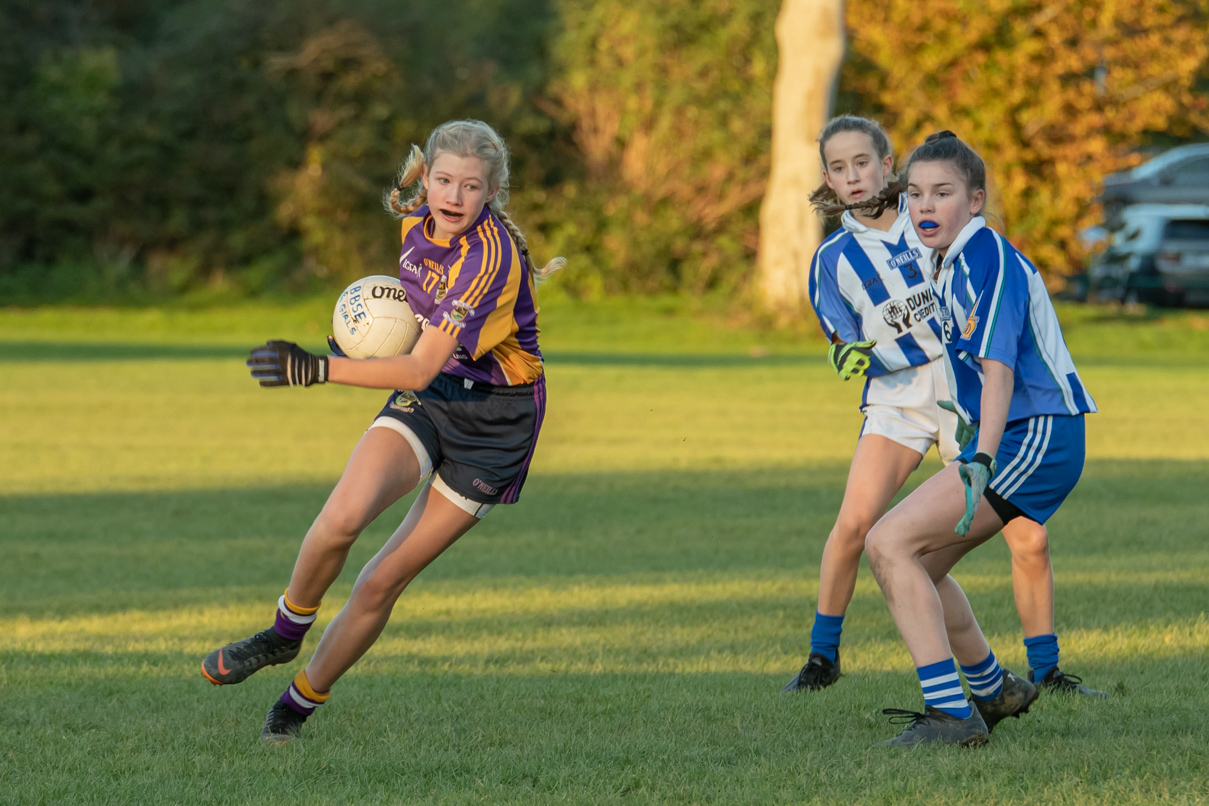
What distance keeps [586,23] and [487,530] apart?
24439mm

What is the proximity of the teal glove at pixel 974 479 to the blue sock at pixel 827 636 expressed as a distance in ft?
4.55

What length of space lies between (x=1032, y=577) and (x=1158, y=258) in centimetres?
2530

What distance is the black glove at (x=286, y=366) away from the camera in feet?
14.2

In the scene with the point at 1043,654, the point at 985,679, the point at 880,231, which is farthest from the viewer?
the point at 880,231

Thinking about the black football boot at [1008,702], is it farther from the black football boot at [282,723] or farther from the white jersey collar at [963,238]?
the black football boot at [282,723]

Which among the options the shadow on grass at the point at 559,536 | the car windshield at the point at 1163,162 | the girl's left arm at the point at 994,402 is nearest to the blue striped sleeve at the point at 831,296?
the girl's left arm at the point at 994,402

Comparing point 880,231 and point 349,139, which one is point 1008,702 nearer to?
point 880,231

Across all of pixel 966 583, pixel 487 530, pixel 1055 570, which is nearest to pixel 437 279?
pixel 966 583

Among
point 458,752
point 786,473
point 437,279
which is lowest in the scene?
point 786,473

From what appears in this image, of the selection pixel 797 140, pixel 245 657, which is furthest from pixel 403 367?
pixel 797 140

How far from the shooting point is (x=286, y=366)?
434 cm

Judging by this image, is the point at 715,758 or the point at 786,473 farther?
the point at 786,473

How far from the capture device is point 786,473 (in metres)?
11.9

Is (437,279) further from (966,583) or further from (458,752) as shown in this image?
(966,583)
